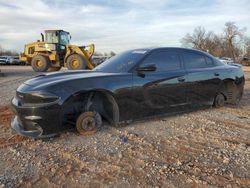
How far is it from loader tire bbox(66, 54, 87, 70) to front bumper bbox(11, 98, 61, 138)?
1430cm

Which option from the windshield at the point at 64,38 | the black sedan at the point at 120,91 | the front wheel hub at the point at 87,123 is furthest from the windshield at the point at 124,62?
the windshield at the point at 64,38

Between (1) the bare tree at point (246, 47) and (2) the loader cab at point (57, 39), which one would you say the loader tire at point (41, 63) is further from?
(1) the bare tree at point (246, 47)

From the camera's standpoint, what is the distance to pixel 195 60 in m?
6.16

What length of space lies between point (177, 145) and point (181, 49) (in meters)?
2.42

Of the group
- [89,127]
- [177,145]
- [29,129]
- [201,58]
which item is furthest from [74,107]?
[201,58]

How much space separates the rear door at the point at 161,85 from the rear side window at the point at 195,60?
208 mm

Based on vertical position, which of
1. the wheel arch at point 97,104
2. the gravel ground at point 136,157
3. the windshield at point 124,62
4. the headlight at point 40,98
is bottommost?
the gravel ground at point 136,157

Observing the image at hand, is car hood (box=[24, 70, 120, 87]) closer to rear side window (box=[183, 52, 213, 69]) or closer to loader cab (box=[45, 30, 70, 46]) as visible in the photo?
rear side window (box=[183, 52, 213, 69])

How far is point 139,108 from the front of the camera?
16.8 ft

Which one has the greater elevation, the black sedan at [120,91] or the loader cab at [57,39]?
the loader cab at [57,39]

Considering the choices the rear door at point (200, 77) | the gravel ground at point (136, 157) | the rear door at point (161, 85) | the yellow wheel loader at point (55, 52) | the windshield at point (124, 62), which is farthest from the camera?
the yellow wheel loader at point (55, 52)

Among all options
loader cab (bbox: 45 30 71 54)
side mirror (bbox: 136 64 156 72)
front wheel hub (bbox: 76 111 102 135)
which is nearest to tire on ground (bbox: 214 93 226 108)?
side mirror (bbox: 136 64 156 72)

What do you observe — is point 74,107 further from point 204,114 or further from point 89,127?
point 204,114

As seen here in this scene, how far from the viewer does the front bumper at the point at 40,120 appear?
4234mm
